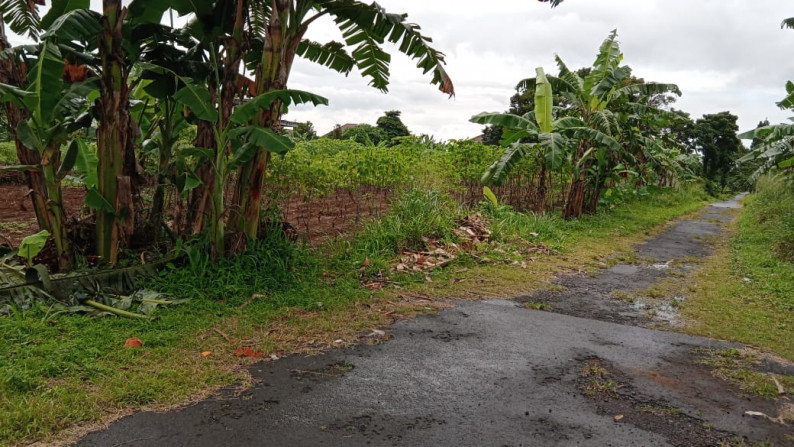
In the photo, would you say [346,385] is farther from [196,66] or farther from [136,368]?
[196,66]

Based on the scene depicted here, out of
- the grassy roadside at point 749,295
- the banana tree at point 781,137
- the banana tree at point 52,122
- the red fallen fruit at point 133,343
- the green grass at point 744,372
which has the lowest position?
the red fallen fruit at point 133,343

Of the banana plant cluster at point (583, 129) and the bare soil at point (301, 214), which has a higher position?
the banana plant cluster at point (583, 129)

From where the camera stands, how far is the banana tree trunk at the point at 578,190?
1314 centimetres

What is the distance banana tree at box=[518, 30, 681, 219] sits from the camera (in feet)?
39.8

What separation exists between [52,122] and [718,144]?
158 ft

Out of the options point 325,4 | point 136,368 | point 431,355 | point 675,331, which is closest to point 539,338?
point 431,355

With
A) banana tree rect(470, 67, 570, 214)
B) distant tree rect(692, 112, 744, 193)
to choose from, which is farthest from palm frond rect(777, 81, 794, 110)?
distant tree rect(692, 112, 744, 193)

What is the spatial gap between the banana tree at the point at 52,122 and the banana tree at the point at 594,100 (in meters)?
9.70

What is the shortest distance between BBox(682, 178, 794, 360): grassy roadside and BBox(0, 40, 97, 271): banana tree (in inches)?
244

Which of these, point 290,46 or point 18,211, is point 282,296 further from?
point 18,211

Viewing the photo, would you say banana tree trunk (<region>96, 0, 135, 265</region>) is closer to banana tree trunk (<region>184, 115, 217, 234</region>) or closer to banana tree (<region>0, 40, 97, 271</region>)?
banana tree (<region>0, 40, 97, 271</region>)

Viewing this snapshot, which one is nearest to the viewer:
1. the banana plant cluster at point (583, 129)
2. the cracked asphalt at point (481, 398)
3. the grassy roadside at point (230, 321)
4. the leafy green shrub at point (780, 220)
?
the cracked asphalt at point (481, 398)

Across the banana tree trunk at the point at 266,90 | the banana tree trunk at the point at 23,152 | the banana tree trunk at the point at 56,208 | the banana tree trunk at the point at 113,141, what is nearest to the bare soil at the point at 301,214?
the banana tree trunk at the point at 23,152

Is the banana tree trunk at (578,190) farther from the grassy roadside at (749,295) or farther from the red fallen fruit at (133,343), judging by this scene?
the red fallen fruit at (133,343)
